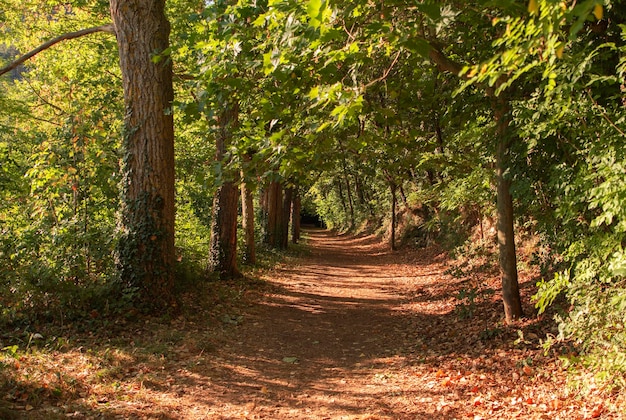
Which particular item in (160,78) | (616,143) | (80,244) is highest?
(160,78)

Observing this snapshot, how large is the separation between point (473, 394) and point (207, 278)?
7.26 metres

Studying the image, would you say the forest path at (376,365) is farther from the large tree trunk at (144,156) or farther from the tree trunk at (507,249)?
the large tree trunk at (144,156)

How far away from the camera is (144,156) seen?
7984 mm

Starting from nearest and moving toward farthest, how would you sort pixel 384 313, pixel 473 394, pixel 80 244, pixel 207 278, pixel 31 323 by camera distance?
pixel 473 394, pixel 31 323, pixel 80 244, pixel 384 313, pixel 207 278

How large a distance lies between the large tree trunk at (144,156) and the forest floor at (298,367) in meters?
0.95

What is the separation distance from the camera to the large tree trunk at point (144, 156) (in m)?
7.85

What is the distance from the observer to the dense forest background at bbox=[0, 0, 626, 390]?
428cm

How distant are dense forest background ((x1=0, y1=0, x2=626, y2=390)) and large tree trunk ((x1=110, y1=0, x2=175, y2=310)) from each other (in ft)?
0.08

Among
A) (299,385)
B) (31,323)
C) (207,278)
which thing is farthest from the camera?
(207,278)

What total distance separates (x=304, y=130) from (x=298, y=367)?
11.0ft

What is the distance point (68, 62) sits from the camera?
12.8 m

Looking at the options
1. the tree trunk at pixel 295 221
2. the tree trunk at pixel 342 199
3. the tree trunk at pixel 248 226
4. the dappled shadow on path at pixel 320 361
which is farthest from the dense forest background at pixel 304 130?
the tree trunk at pixel 342 199

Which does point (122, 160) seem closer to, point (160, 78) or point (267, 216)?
point (160, 78)

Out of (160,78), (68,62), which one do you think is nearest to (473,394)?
(160,78)
